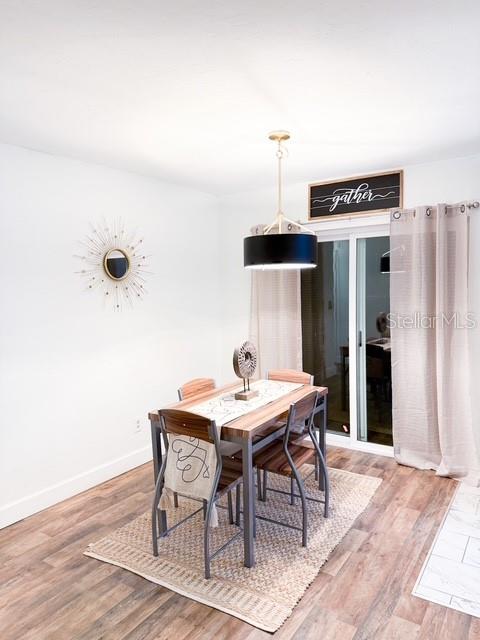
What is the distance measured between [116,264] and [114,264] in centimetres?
2

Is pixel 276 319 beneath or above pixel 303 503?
above

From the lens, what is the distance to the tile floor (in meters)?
2.28

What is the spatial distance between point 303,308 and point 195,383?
1678mm

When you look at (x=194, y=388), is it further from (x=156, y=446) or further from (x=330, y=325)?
(x=330, y=325)

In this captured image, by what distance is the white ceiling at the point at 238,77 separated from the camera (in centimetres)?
167

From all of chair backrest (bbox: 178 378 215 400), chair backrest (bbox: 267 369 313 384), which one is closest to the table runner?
chair backrest (bbox: 178 378 215 400)

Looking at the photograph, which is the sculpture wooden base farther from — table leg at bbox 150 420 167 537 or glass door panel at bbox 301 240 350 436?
glass door panel at bbox 301 240 350 436

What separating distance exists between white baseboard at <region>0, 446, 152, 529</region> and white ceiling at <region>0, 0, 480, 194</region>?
250cm

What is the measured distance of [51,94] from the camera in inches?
90.9

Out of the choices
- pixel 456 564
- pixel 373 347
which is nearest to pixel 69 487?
pixel 456 564

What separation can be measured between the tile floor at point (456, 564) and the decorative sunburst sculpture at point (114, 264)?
9.59 feet

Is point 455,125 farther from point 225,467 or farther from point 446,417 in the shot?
point 225,467

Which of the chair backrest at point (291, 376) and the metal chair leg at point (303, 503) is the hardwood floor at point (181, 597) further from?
the chair backrest at point (291, 376)

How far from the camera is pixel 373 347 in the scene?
4.30 meters
